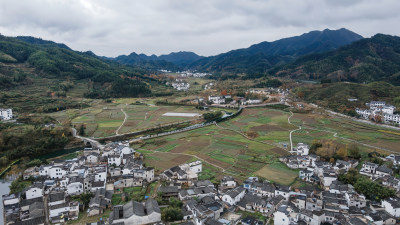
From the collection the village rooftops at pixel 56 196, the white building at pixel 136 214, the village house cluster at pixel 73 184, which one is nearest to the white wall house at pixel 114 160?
the village house cluster at pixel 73 184

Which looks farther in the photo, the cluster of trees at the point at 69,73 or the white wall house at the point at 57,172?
the cluster of trees at the point at 69,73

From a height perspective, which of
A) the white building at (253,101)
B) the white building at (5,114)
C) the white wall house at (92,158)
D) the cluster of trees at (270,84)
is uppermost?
the cluster of trees at (270,84)

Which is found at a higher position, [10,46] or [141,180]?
[10,46]

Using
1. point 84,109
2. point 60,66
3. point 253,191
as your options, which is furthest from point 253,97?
point 60,66

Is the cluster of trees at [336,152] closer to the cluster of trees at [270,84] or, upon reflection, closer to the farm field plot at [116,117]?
the farm field plot at [116,117]

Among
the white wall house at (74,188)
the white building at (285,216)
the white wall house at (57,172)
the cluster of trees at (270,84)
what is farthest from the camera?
the cluster of trees at (270,84)

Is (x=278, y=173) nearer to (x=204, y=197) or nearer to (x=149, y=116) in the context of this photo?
(x=204, y=197)

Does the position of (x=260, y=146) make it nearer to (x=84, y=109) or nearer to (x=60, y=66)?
(x=84, y=109)
